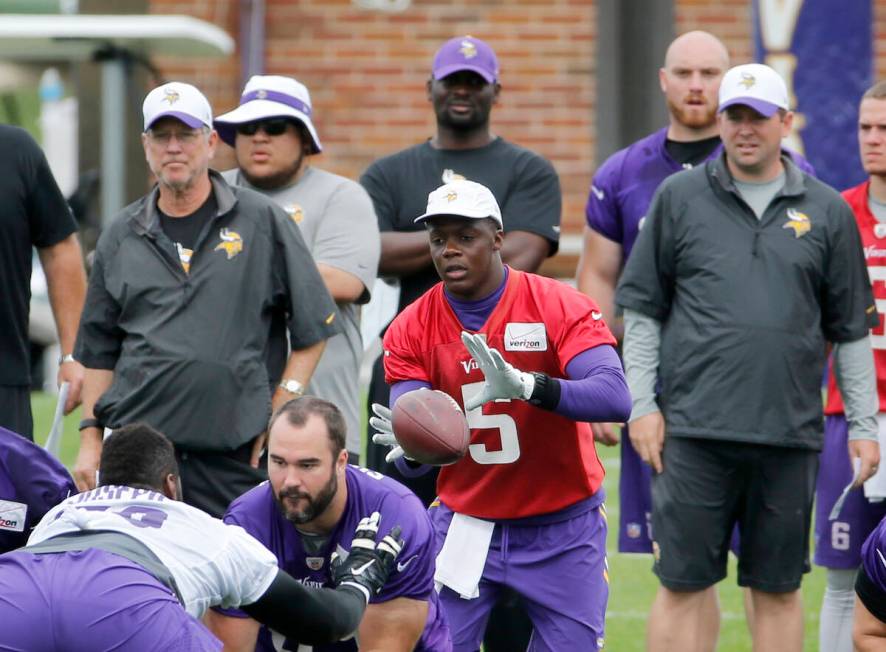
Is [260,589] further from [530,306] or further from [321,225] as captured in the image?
[321,225]

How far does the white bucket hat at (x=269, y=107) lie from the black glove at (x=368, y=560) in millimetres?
1947

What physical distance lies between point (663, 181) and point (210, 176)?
1.55 meters

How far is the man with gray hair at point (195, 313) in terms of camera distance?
17.8ft

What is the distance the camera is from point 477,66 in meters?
6.36

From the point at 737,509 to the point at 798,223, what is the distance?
3.10 feet

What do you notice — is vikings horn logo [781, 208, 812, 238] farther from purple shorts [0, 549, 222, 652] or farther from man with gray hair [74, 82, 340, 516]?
purple shorts [0, 549, 222, 652]

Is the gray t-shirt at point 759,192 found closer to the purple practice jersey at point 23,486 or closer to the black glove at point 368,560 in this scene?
the black glove at point 368,560

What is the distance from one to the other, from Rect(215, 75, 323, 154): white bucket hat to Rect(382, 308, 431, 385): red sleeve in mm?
→ 1237

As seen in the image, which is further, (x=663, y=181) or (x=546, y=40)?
(x=546, y=40)

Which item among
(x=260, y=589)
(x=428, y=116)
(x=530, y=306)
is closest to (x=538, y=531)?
(x=530, y=306)

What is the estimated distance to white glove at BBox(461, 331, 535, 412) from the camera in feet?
15.6

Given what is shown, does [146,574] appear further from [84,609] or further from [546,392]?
[546,392]

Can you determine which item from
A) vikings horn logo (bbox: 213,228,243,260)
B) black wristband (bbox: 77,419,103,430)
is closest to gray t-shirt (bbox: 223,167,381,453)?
vikings horn logo (bbox: 213,228,243,260)

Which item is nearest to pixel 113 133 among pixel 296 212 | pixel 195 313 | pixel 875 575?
pixel 296 212
